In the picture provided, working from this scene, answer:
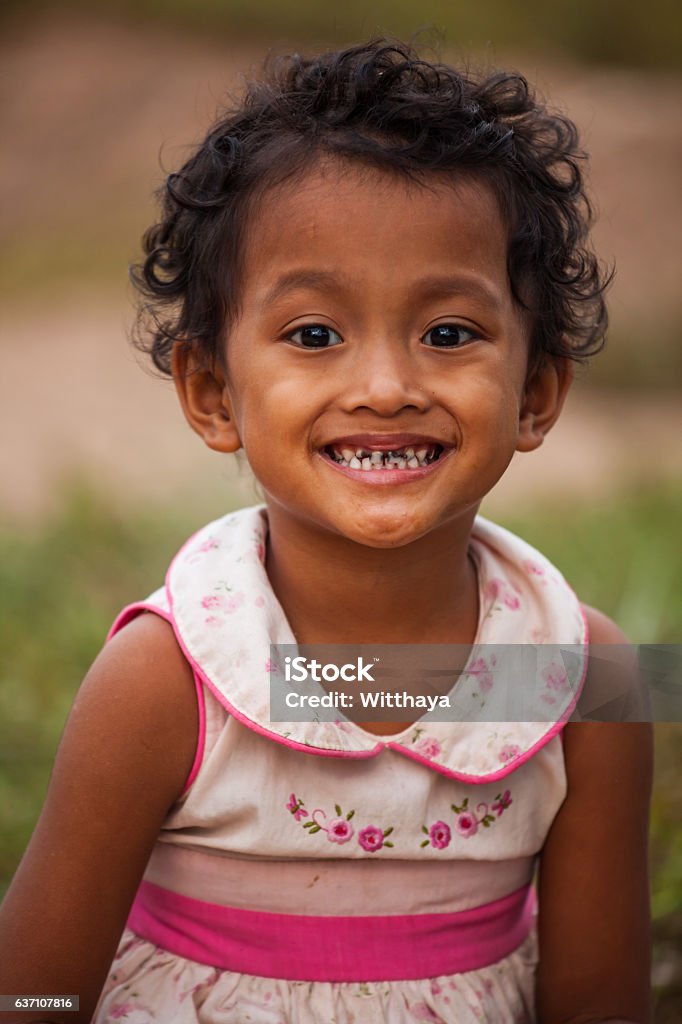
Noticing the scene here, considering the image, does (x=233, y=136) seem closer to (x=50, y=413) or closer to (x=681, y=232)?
(x=50, y=413)

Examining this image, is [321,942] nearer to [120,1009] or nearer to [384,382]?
[120,1009]

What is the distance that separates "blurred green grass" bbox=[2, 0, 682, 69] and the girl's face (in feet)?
12.5

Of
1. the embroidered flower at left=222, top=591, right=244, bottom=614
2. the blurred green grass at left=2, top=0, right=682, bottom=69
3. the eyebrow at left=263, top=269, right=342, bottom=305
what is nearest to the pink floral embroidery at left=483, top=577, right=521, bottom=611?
the embroidered flower at left=222, top=591, right=244, bottom=614

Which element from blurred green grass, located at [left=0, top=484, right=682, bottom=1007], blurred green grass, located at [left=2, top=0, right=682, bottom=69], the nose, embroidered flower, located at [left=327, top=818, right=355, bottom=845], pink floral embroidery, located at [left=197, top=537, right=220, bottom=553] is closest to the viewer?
the nose

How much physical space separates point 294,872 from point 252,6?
4.60m

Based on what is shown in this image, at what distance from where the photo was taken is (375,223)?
113 centimetres

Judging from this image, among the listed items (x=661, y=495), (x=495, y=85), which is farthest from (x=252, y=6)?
(x=495, y=85)

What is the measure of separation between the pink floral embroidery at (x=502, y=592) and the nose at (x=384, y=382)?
0.95 ft

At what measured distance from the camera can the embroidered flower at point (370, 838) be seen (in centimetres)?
122

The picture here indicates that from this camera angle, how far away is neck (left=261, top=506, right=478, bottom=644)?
4.14ft

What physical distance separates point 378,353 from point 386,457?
10 centimetres

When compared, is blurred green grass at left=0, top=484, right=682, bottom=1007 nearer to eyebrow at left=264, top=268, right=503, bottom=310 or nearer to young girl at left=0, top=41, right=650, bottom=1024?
young girl at left=0, top=41, right=650, bottom=1024

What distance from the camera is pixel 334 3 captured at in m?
4.84

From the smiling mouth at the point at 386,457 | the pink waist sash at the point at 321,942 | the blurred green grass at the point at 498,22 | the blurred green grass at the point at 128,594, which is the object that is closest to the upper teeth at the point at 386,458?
the smiling mouth at the point at 386,457
